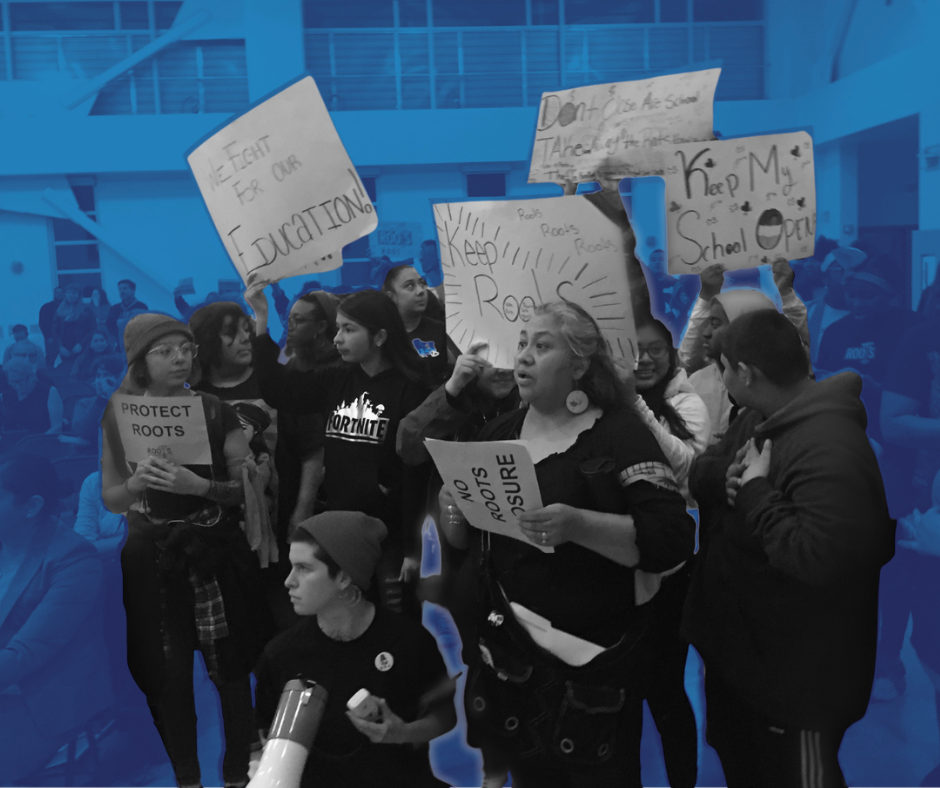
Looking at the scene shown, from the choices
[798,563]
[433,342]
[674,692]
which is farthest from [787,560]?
[433,342]

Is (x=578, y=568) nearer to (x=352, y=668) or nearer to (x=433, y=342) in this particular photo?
(x=352, y=668)

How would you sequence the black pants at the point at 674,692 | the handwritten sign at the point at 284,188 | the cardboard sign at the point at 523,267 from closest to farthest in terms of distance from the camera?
1. the cardboard sign at the point at 523,267
2. the black pants at the point at 674,692
3. the handwritten sign at the point at 284,188

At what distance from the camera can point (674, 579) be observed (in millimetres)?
2164

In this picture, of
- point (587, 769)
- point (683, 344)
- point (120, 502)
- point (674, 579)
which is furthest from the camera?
point (683, 344)

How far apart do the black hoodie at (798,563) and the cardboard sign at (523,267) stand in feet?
1.36

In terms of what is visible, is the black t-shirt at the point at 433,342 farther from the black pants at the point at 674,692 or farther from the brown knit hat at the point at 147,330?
the black pants at the point at 674,692

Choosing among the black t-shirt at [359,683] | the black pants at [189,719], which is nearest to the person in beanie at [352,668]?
the black t-shirt at [359,683]

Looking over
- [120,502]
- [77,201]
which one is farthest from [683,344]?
[77,201]

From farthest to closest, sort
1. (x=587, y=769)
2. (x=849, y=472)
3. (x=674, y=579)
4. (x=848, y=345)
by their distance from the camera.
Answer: (x=848, y=345), (x=674, y=579), (x=587, y=769), (x=849, y=472)

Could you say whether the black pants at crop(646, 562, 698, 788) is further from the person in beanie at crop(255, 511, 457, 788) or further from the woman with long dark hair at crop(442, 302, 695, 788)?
the person in beanie at crop(255, 511, 457, 788)

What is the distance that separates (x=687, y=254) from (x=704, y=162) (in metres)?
0.26

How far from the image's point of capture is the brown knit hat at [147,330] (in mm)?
2277

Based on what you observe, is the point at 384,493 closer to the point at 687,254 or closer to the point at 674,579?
the point at 674,579

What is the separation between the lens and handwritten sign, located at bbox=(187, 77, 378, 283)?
102 inches
